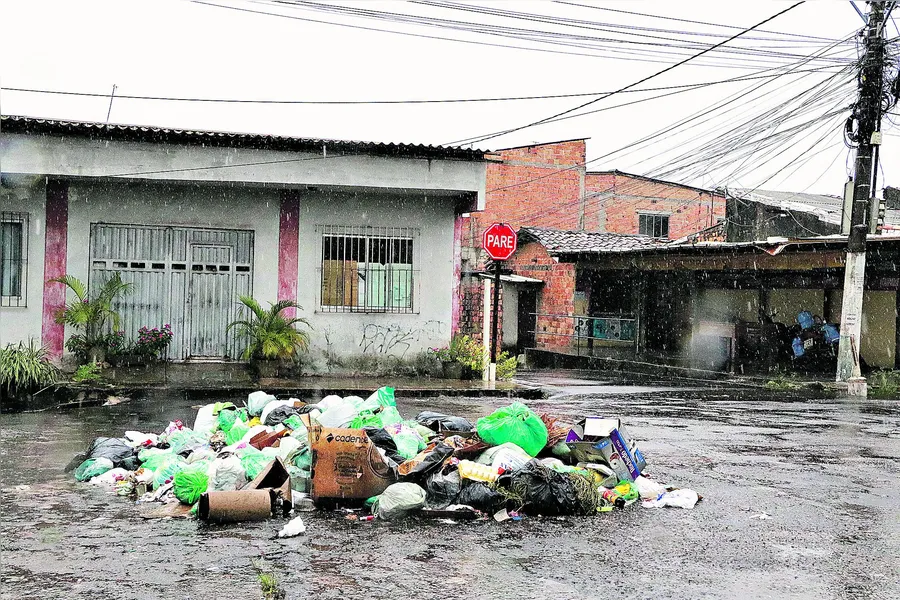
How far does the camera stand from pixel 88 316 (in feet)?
51.2

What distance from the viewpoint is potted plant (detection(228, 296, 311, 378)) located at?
53.5 ft

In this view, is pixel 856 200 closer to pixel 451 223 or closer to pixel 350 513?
pixel 451 223

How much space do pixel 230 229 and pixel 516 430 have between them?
10648 millimetres

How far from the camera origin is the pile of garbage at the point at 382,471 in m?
6.96

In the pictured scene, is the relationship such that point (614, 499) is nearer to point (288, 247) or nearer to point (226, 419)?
point (226, 419)

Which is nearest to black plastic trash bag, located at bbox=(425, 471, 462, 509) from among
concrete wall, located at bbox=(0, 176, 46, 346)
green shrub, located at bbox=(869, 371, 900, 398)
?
concrete wall, located at bbox=(0, 176, 46, 346)

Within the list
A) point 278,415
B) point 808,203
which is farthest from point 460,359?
point 808,203

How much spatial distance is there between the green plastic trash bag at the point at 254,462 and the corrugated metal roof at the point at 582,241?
20.6 m

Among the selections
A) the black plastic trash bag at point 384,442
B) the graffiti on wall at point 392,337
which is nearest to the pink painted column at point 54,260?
the graffiti on wall at point 392,337

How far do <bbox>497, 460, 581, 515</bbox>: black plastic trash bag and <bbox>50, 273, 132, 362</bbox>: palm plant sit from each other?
10816mm

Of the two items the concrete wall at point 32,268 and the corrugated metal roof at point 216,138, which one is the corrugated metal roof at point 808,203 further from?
the concrete wall at point 32,268

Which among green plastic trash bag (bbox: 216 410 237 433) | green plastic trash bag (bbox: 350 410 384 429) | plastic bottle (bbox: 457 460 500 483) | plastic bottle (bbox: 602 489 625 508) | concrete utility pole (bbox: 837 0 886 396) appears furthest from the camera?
concrete utility pole (bbox: 837 0 886 396)

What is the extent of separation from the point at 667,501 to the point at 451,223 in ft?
37.1

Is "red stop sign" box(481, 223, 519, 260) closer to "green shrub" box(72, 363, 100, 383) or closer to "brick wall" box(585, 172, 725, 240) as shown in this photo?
"green shrub" box(72, 363, 100, 383)
